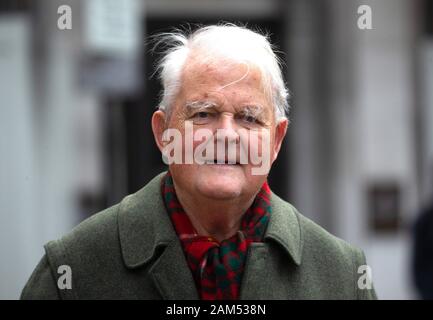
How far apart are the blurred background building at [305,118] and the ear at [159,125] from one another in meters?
3.29

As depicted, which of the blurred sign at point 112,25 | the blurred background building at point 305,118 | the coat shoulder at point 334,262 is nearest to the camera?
the coat shoulder at point 334,262

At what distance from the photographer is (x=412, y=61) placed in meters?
7.28

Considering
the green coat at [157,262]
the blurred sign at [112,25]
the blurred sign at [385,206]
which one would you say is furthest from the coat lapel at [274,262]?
the blurred sign at [385,206]

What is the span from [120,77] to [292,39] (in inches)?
110

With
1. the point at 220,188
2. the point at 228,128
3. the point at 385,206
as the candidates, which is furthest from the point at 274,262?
the point at 385,206

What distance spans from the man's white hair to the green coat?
28cm

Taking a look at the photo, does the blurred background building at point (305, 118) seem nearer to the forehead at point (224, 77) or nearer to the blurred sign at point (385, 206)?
the blurred sign at point (385, 206)

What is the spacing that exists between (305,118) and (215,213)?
5121 millimetres

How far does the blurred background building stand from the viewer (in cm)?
589

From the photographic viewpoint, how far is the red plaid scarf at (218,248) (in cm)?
193

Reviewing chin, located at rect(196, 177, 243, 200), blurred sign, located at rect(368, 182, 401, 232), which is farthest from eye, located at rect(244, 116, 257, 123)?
blurred sign, located at rect(368, 182, 401, 232)

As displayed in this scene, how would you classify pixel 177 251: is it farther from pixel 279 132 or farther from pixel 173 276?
pixel 279 132

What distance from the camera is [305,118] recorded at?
6988mm
